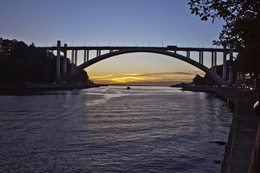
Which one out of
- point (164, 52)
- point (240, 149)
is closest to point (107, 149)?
point (240, 149)

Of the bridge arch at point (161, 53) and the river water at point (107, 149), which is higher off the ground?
the bridge arch at point (161, 53)

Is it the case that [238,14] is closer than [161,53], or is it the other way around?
[238,14]

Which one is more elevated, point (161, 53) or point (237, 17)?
point (161, 53)

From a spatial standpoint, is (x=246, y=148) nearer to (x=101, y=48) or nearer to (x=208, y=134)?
(x=208, y=134)

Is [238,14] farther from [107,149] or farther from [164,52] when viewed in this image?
[164,52]

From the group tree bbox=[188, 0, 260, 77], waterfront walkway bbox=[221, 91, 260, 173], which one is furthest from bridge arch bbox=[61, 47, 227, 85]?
waterfront walkway bbox=[221, 91, 260, 173]

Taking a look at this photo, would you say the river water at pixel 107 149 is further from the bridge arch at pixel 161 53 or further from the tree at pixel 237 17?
the bridge arch at pixel 161 53

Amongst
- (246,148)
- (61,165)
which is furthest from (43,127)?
(246,148)

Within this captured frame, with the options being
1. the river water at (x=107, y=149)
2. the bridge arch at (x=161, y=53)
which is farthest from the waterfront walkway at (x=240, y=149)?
the bridge arch at (x=161, y=53)

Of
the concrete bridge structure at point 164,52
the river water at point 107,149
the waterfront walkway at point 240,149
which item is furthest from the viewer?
the concrete bridge structure at point 164,52

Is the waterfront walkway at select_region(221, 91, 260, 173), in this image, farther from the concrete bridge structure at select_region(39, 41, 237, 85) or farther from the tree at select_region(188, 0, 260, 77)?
the concrete bridge structure at select_region(39, 41, 237, 85)

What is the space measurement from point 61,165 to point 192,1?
17.0ft

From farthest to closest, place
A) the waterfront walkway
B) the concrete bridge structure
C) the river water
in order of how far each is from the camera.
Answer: the concrete bridge structure < the river water < the waterfront walkway

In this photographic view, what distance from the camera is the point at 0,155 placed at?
7.17 metres
